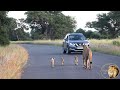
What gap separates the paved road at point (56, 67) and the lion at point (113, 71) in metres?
0.19

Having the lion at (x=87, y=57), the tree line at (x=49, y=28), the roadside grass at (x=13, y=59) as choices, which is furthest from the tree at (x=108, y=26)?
the roadside grass at (x=13, y=59)

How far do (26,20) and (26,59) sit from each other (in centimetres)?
114

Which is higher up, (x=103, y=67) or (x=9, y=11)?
(x=9, y=11)

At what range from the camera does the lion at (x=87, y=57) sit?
9930 mm

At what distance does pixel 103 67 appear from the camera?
8953 mm

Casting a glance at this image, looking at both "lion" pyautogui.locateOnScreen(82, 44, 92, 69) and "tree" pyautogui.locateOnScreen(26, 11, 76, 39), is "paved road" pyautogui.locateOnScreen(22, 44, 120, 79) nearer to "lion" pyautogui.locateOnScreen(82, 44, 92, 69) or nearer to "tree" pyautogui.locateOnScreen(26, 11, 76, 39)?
"lion" pyautogui.locateOnScreen(82, 44, 92, 69)

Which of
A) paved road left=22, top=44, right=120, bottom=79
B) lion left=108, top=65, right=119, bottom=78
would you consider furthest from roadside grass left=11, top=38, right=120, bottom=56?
lion left=108, top=65, right=119, bottom=78

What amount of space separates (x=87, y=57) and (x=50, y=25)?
1.16 metres

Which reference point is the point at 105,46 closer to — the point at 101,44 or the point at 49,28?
the point at 101,44

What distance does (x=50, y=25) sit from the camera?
1055cm
